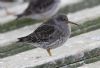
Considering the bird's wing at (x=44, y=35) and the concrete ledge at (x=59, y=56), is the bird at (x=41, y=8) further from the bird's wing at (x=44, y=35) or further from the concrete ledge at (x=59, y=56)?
the bird's wing at (x=44, y=35)

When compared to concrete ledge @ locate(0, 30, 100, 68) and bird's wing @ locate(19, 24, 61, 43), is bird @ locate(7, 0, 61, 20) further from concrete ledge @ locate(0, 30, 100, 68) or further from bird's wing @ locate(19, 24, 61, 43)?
bird's wing @ locate(19, 24, 61, 43)

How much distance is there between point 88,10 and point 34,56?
6.96 feet

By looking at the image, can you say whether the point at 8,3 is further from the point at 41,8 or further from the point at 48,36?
the point at 48,36

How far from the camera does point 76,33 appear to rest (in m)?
6.54

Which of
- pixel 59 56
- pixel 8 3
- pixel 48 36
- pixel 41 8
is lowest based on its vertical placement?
pixel 59 56

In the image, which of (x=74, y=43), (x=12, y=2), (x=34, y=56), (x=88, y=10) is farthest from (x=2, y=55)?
(x=12, y=2)

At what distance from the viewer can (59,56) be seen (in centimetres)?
570

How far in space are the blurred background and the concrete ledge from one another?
222mm

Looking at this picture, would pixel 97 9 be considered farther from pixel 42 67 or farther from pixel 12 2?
pixel 42 67

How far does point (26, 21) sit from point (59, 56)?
2.00 metres

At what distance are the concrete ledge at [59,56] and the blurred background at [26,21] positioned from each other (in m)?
0.22

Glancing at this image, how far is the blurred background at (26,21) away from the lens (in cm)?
630

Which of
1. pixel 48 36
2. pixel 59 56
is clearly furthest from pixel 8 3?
pixel 59 56

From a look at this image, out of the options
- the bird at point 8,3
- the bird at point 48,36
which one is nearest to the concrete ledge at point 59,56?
the bird at point 48,36
